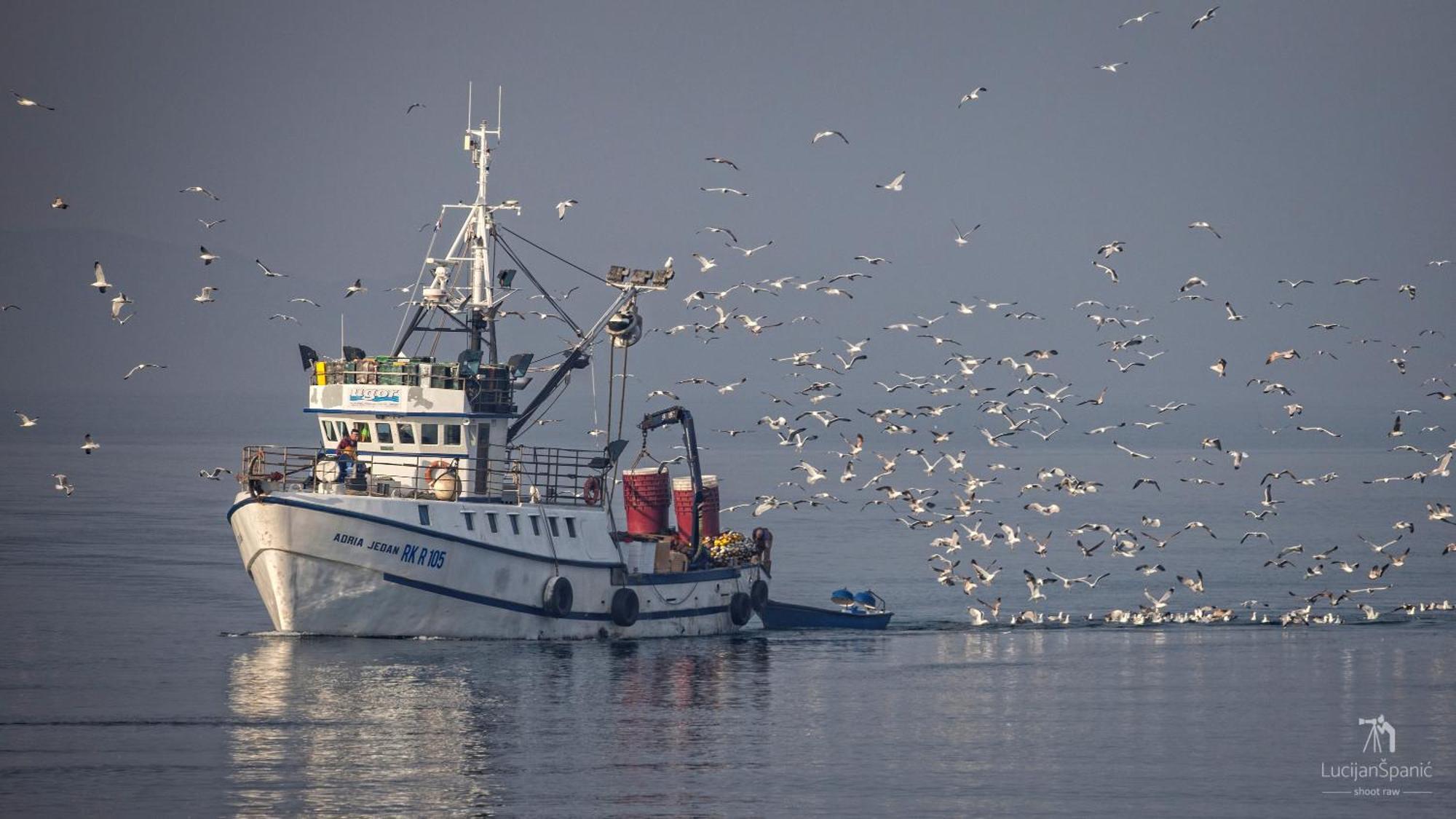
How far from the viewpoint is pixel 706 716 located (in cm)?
4762

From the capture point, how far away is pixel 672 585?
2335 inches

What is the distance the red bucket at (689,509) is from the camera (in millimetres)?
62781

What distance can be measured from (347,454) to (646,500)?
1276 cm

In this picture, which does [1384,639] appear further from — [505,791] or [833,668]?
[505,791]

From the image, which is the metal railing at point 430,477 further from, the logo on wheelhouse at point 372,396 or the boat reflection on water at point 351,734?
the boat reflection on water at point 351,734

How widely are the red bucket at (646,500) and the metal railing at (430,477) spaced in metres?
3.04

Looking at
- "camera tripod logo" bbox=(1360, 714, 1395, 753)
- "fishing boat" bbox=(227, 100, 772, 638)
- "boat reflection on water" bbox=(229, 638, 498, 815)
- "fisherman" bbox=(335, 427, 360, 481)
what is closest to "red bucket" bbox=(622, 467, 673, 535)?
"fishing boat" bbox=(227, 100, 772, 638)

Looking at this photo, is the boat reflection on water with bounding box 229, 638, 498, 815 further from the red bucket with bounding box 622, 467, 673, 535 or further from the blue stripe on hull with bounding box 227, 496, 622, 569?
the red bucket with bounding box 622, 467, 673, 535

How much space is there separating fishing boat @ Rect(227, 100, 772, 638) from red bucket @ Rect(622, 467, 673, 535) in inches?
2.3

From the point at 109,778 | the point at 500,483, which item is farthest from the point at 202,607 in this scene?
the point at 109,778

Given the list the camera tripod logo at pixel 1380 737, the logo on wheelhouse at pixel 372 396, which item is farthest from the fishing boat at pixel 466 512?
the camera tripod logo at pixel 1380 737

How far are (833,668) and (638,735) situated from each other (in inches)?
511

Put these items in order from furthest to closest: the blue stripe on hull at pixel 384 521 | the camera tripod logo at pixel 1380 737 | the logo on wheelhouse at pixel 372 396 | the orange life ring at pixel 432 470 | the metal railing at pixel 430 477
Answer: the logo on wheelhouse at pixel 372 396 → the orange life ring at pixel 432 470 → the metal railing at pixel 430 477 → the blue stripe on hull at pixel 384 521 → the camera tripod logo at pixel 1380 737

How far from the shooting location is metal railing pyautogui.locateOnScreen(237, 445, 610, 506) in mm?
51344
